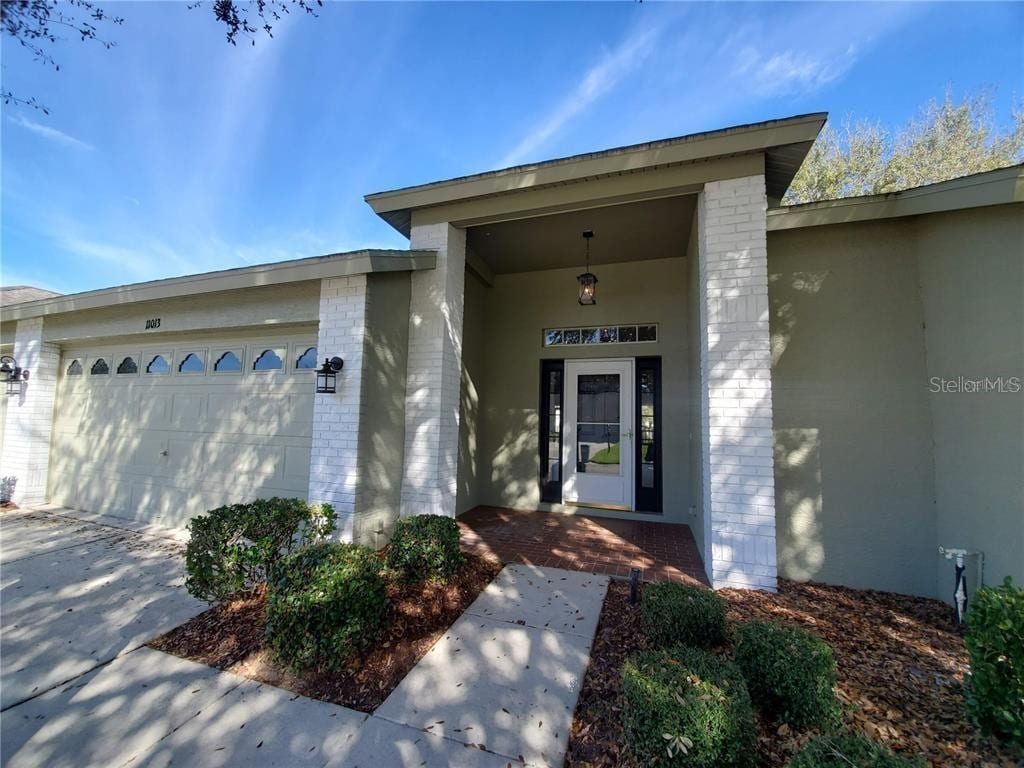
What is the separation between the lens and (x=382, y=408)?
13.3 feet

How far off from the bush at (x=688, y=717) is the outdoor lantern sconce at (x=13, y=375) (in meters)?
9.55

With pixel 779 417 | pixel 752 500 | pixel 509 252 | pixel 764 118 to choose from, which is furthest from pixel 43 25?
pixel 779 417

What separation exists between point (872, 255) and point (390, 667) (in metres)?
5.00

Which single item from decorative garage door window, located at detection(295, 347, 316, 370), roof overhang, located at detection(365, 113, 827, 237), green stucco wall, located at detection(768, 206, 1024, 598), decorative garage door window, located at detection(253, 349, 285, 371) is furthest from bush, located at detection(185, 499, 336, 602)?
green stucco wall, located at detection(768, 206, 1024, 598)

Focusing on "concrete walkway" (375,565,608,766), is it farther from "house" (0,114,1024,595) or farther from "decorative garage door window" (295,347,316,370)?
"decorative garage door window" (295,347,316,370)

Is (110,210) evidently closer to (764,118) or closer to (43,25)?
(43,25)

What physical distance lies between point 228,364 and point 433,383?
9.69ft

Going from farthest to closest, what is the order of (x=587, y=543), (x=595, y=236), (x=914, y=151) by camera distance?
(x=914, y=151) → (x=595, y=236) → (x=587, y=543)

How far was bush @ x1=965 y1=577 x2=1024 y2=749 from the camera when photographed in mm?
1533

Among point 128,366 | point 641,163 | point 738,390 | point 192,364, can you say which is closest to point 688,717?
point 738,390

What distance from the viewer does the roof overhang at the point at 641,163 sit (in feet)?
10.5

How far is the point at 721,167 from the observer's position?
3418 millimetres

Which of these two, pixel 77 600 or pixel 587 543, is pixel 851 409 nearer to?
pixel 587 543

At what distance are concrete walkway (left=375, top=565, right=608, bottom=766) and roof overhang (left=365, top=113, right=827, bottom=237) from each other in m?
3.79
